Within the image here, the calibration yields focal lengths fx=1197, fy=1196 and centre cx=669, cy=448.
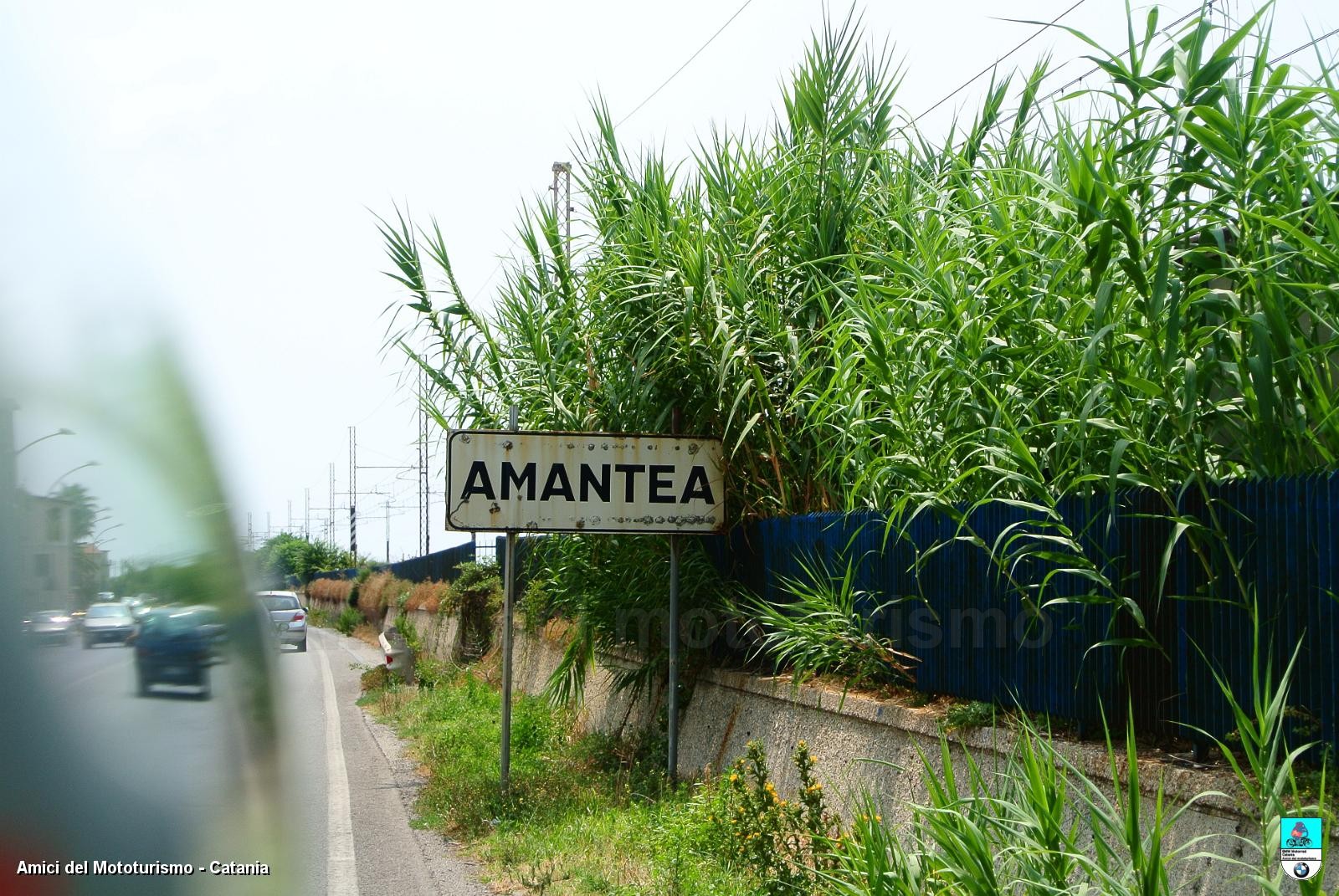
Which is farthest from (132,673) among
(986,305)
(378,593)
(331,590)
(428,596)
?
(331,590)

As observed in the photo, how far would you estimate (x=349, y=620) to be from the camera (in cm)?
4884

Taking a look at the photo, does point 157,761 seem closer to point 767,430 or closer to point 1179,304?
point 1179,304

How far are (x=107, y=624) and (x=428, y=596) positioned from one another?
2881 cm

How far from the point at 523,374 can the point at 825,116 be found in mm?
3708

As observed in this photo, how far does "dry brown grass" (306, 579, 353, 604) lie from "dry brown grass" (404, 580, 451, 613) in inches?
737

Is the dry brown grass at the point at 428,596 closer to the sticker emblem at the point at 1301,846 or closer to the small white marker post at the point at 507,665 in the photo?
the small white marker post at the point at 507,665

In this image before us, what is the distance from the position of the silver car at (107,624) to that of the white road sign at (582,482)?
816 centimetres

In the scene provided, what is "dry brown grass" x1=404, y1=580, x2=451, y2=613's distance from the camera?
2619cm

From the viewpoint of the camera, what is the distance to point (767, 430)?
9.31 meters

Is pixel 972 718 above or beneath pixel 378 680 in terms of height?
above

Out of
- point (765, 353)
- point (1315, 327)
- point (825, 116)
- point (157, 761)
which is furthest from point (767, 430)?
point (157, 761)

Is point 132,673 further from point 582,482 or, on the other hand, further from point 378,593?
point 378,593

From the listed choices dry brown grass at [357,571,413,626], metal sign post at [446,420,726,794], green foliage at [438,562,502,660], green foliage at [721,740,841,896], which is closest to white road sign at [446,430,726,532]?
metal sign post at [446,420,726,794]

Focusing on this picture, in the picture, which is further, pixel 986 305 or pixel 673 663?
pixel 673 663
